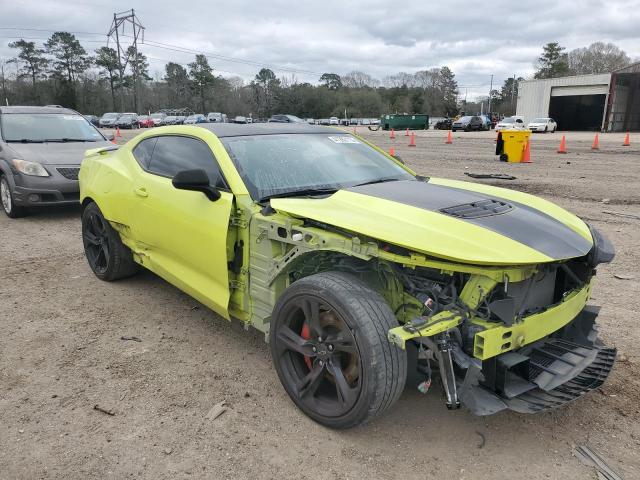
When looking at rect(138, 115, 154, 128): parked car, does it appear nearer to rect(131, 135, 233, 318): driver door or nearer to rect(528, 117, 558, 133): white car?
rect(528, 117, 558, 133): white car

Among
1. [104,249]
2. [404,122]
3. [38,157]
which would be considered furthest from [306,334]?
[404,122]

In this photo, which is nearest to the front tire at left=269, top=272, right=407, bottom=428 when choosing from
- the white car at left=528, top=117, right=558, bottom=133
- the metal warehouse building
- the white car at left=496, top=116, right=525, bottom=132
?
the white car at left=496, top=116, right=525, bottom=132

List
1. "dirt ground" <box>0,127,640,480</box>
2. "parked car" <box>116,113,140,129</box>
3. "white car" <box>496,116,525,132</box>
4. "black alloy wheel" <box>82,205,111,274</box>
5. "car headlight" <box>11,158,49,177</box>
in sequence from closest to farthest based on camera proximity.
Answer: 1. "dirt ground" <box>0,127,640,480</box>
2. "black alloy wheel" <box>82,205,111,274</box>
3. "car headlight" <box>11,158,49,177</box>
4. "white car" <box>496,116,525,132</box>
5. "parked car" <box>116,113,140,129</box>

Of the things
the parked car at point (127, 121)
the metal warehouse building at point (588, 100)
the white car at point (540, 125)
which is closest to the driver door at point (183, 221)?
the parked car at point (127, 121)

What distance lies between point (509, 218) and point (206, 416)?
6.73 feet

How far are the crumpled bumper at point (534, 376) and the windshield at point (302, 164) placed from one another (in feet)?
5.09

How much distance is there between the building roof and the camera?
3.79m

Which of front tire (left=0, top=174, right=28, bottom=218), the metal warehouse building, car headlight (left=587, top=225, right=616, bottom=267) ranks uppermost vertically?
the metal warehouse building

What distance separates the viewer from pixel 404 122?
51156 millimetres

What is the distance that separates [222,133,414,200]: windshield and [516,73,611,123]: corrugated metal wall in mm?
53219

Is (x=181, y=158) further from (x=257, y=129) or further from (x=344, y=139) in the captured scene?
(x=344, y=139)

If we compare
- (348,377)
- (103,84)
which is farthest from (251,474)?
(103,84)

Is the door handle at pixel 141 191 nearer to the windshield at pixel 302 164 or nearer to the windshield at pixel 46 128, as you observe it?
the windshield at pixel 302 164

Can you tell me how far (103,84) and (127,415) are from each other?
89.3 meters
